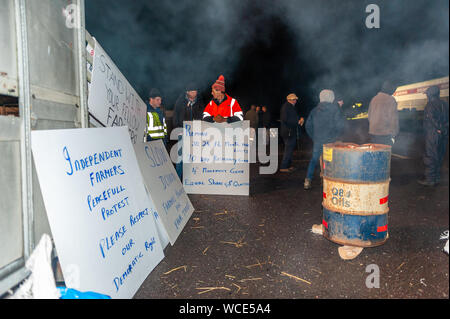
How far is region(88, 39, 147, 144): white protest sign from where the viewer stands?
3.13 m

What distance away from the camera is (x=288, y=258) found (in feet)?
11.2

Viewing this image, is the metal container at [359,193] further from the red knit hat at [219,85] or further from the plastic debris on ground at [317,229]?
the red knit hat at [219,85]

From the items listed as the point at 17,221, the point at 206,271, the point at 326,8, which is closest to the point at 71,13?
the point at 17,221

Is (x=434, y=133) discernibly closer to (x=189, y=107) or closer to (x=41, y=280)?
(x=189, y=107)

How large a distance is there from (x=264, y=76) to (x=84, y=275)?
3082cm

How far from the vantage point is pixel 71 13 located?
306cm

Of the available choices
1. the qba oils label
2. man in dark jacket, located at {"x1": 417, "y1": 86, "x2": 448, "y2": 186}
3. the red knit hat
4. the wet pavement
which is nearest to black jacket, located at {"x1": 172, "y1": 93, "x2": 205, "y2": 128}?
the red knit hat

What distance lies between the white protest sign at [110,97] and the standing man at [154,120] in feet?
→ 5.79

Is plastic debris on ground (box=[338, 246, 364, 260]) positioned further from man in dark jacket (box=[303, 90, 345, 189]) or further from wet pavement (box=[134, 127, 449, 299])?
man in dark jacket (box=[303, 90, 345, 189])

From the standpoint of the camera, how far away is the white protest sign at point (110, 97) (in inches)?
123

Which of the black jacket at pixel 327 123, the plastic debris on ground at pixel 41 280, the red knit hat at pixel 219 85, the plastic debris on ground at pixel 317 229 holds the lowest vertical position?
the plastic debris on ground at pixel 317 229

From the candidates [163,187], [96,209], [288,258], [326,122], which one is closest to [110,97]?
[163,187]

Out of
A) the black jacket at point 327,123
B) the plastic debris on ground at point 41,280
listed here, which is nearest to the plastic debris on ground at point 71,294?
the plastic debris on ground at point 41,280

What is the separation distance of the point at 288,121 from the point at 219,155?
327 cm
